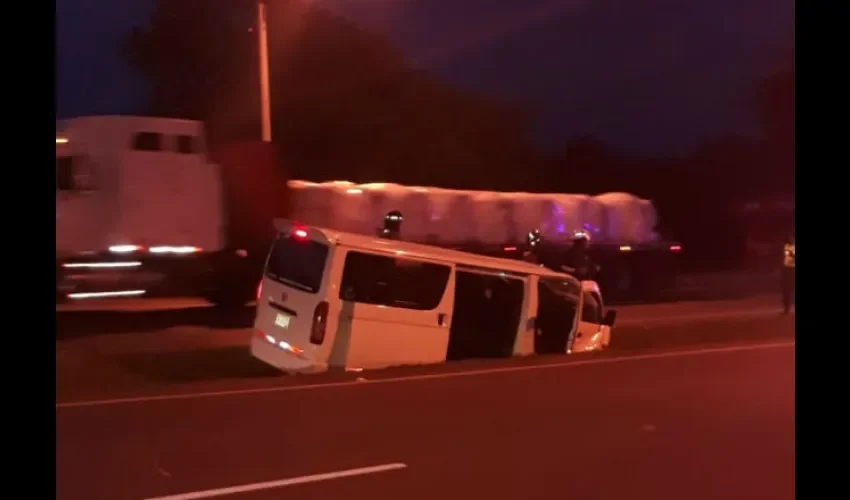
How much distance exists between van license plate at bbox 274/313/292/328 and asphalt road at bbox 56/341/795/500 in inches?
28.6

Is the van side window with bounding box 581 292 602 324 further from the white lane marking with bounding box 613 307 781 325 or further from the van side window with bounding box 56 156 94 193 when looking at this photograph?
the van side window with bounding box 56 156 94 193

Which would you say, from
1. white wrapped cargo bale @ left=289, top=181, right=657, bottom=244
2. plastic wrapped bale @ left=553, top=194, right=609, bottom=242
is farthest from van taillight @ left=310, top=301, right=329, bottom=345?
plastic wrapped bale @ left=553, top=194, right=609, bottom=242

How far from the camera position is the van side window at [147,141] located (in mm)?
16031

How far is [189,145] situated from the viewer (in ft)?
54.5

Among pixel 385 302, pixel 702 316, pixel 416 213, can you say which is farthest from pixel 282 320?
pixel 702 316

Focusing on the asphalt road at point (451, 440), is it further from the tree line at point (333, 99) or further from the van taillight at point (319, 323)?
the tree line at point (333, 99)

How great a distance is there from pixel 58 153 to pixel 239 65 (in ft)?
47.8

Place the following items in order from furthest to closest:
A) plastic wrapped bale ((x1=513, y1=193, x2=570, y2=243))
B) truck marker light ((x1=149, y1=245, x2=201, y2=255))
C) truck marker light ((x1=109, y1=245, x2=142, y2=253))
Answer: plastic wrapped bale ((x1=513, y1=193, x2=570, y2=243)) < truck marker light ((x1=149, y1=245, x2=201, y2=255)) < truck marker light ((x1=109, y1=245, x2=142, y2=253))

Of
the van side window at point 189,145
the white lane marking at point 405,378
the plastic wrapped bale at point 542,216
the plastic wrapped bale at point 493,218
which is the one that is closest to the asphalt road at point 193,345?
the white lane marking at point 405,378

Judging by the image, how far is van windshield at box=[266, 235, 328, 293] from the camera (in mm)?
9859

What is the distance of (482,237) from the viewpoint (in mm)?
21344

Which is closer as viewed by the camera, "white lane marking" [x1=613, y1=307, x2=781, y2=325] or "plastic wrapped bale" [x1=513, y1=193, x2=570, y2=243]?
"white lane marking" [x1=613, y1=307, x2=781, y2=325]

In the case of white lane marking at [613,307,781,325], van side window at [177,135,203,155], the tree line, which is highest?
the tree line

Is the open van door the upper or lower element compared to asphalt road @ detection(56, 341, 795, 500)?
upper
